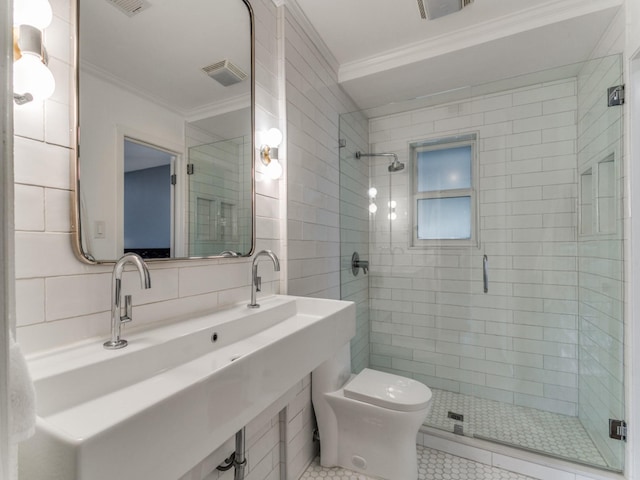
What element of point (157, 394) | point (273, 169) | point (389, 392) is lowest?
point (389, 392)

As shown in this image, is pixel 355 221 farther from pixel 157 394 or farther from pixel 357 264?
pixel 157 394

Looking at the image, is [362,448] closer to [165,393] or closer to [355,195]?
[165,393]

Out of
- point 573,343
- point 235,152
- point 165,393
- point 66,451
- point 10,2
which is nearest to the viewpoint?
point 10,2

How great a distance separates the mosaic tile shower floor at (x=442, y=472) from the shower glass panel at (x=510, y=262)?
0.54ft

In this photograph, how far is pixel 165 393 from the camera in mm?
583

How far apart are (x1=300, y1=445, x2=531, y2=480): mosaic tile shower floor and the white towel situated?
1.78 meters

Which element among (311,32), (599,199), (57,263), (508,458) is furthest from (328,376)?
(311,32)

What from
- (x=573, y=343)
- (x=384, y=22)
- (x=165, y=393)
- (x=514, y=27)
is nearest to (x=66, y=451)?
(x=165, y=393)

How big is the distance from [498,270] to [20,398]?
2.60 metres

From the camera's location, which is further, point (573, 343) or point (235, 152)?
point (573, 343)

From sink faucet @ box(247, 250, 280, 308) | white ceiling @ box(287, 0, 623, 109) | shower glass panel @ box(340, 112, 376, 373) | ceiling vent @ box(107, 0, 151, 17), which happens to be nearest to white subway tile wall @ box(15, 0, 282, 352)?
ceiling vent @ box(107, 0, 151, 17)

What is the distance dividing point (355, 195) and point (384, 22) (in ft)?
3.80

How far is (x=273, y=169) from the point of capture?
1.61m

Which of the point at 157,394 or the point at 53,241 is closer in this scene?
the point at 157,394
